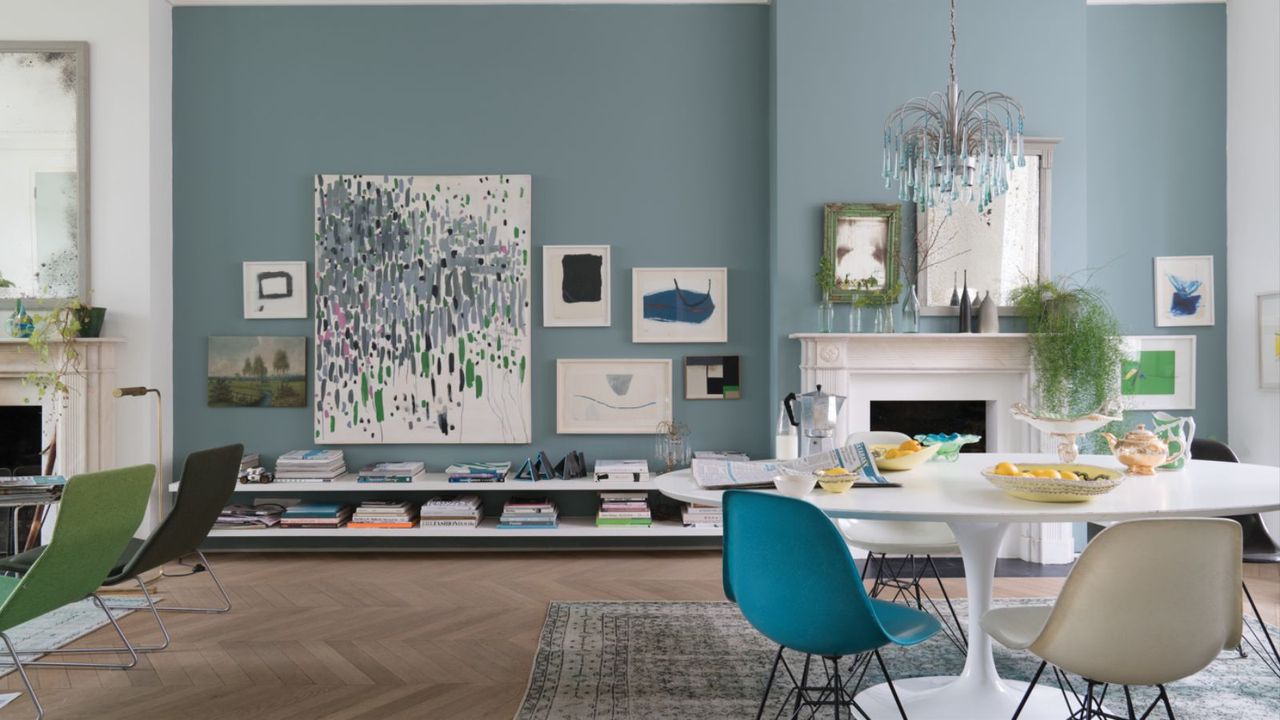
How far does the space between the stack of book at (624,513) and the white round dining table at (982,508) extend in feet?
6.43

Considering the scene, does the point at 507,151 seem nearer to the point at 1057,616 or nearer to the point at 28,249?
the point at 28,249

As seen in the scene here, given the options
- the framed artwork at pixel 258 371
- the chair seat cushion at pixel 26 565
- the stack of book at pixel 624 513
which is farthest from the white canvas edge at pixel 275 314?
the stack of book at pixel 624 513

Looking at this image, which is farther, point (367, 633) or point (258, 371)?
point (258, 371)

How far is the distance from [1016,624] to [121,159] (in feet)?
16.9

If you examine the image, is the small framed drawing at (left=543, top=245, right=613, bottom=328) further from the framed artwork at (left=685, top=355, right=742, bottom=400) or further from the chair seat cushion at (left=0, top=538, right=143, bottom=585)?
the chair seat cushion at (left=0, top=538, right=143, bottom=585)

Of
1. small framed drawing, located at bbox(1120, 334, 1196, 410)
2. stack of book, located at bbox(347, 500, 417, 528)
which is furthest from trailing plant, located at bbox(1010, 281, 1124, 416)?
stack of book, located at bbox(347, 500, 417, 528)

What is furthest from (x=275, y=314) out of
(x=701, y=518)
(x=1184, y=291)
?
(x=1184, y=291)

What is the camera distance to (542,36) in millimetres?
5043

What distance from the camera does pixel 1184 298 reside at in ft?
16.6

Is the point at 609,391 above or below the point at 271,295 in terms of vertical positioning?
below

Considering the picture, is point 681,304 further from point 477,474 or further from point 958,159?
point 958,159

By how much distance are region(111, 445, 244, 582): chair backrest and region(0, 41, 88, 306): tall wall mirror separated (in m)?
2.01

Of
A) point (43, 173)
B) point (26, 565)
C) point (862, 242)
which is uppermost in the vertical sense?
point (43, 173)

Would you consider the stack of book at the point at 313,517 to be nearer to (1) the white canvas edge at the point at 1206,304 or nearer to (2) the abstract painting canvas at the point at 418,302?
(2) the abstract painting canvas at the point at 418,302
